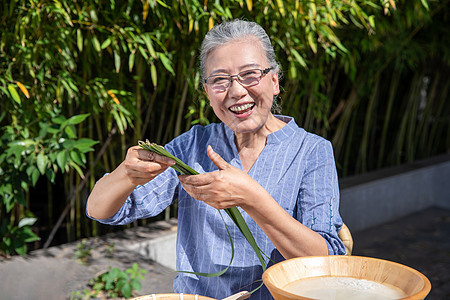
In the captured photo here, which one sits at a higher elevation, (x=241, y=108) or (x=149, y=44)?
(x=149, y=44)

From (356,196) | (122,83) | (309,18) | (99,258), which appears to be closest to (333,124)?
(356,196)

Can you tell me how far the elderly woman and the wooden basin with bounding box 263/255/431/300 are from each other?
0.11 meters

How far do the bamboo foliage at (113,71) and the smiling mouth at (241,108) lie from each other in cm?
60

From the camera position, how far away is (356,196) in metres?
4.66

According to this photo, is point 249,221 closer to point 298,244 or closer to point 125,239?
point 298,244

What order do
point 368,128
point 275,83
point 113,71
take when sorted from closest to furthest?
point 275,83, point 113,71, point 368,128

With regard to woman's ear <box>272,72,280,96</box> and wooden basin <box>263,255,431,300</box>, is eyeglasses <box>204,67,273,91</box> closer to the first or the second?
woman's ear <box>272,72,280,96</box>

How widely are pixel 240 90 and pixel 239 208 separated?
383 mm

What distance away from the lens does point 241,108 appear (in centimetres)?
142

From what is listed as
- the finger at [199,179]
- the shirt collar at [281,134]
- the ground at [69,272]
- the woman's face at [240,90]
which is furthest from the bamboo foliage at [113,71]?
the finger at [199,179]

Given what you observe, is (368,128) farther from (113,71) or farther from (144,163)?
(144,163)

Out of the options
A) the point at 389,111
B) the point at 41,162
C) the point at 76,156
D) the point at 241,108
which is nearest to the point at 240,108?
the point at 241,108

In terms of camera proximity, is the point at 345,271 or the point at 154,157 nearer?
the point at 345,271

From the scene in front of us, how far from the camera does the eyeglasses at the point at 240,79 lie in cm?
139
